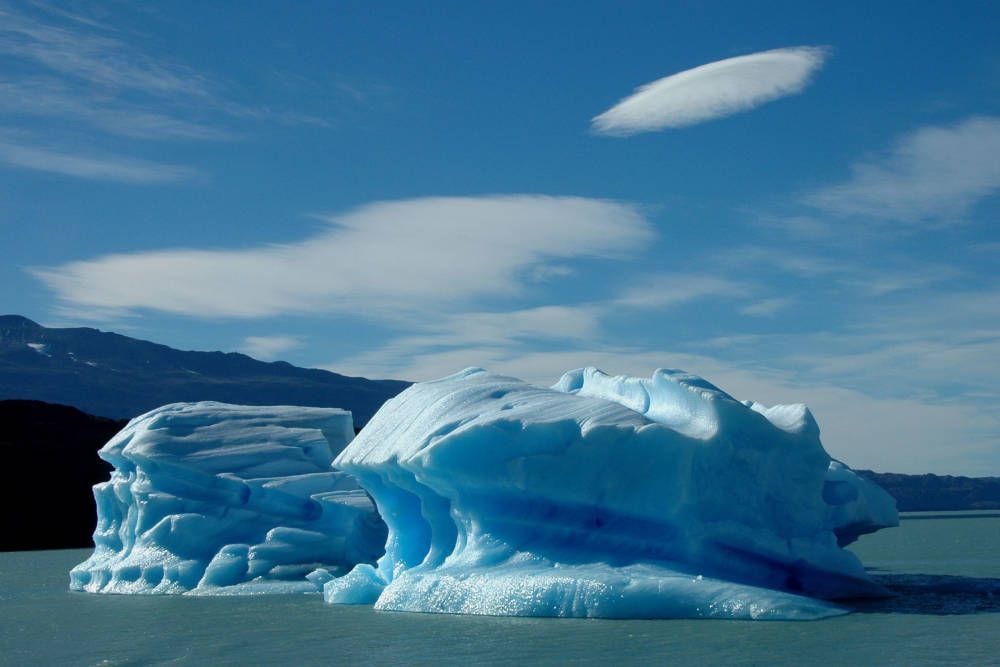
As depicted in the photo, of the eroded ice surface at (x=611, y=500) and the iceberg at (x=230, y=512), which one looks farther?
the iceberg at (x=230, y=512)

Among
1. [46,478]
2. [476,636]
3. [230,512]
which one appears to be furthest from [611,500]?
[46,478]

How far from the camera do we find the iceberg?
17.9 m

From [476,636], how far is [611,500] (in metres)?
2.55

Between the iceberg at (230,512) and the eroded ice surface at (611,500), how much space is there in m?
4.01

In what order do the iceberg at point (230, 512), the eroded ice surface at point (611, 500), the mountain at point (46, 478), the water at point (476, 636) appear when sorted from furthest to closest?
1. the mountain at point (46, 478)
2. the iceberg at point (230, 512)
3. the eroded ice surface at point (611, 500)
4. the water at point (476, 636)

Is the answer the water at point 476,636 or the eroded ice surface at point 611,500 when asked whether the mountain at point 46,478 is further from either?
the eroded ice surface at point 611,500

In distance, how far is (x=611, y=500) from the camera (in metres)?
13.4

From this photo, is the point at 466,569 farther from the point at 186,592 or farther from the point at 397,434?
the point at 186,592

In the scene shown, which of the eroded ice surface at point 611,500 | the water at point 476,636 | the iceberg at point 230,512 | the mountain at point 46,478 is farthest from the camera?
the mountain at point 46,478

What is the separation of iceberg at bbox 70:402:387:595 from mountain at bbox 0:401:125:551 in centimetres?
3488

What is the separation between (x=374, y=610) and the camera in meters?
14.5

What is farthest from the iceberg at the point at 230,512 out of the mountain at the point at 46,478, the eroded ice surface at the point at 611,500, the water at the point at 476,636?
the mountain at the point at 46,478

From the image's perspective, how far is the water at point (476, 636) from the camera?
9961mm

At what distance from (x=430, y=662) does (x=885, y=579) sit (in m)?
10.5
